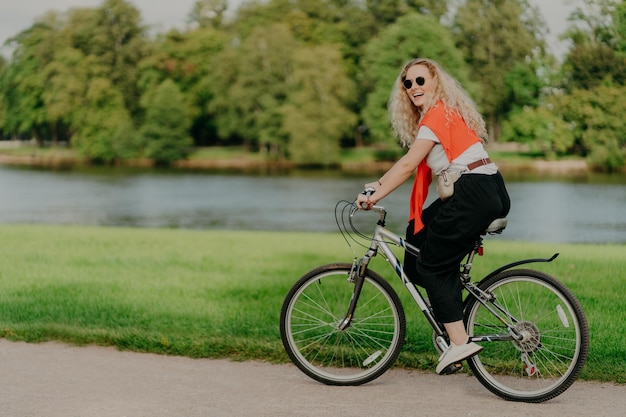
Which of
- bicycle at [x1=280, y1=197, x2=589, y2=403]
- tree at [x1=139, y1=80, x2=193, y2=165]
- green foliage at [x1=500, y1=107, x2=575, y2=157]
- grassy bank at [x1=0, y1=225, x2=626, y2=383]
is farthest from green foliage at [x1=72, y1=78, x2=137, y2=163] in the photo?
bicycle at [x1=280, y1=197, x2=589, y2=403]

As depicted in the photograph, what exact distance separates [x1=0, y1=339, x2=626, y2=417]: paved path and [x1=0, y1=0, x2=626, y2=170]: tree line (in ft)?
165

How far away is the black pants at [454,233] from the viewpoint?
13.8 ft

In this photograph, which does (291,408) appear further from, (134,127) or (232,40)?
(232,40)

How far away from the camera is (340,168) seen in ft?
193

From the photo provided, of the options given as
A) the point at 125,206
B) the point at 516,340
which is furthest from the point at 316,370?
the point at 125,206

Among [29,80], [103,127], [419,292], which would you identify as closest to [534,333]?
[419,292]

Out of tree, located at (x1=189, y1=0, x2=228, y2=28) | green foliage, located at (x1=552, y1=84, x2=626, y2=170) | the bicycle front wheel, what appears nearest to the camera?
the bicycle front wheel

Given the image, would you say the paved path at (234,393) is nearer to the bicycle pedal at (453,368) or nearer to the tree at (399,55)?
the bicycle pedal at (453,368)

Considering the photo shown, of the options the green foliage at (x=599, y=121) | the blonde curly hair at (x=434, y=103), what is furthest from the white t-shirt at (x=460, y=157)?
the green foliage at (x=599, y=121)

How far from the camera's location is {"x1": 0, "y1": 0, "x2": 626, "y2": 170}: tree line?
187 feet

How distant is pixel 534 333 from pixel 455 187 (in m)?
0.92

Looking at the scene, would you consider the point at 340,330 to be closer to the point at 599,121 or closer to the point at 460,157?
the point at 460,157

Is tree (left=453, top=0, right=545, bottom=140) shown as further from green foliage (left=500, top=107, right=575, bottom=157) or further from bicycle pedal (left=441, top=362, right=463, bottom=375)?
bicycle pedal (left=441, top=362, right=463, bottom=375)

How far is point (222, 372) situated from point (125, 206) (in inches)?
1122
